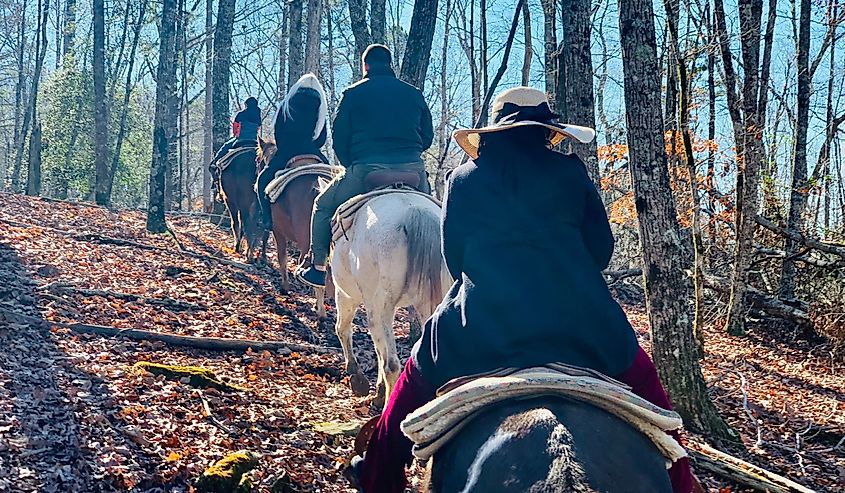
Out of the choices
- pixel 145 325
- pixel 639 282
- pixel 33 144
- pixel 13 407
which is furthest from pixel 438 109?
pixel 13 407

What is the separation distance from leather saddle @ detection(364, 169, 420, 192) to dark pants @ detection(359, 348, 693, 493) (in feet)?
11.2

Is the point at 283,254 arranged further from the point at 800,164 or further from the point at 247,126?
the point at 800,164

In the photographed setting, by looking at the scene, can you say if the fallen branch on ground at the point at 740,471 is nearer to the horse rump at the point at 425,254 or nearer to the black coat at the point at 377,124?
the horse rump at the point at 425,254

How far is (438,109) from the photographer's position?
46531 millimetres

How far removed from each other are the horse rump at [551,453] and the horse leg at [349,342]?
4.47 meters

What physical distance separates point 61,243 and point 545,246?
1082 centimetres

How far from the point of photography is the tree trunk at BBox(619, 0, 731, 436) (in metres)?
6.24

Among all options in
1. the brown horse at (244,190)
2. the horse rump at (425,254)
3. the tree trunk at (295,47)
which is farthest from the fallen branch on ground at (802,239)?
the tree trunk at (295,47)

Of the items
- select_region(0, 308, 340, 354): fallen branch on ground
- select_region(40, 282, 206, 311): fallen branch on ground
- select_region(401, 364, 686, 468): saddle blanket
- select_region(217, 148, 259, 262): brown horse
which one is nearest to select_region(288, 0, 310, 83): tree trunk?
select_region(217, 148, 259, 262): brown horse

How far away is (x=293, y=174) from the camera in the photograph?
930 centimetres

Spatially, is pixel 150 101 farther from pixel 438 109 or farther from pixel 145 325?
pixel 145 325

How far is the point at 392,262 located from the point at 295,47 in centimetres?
1366

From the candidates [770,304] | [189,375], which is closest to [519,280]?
[189,375]

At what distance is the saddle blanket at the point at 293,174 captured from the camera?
917 centimetres
